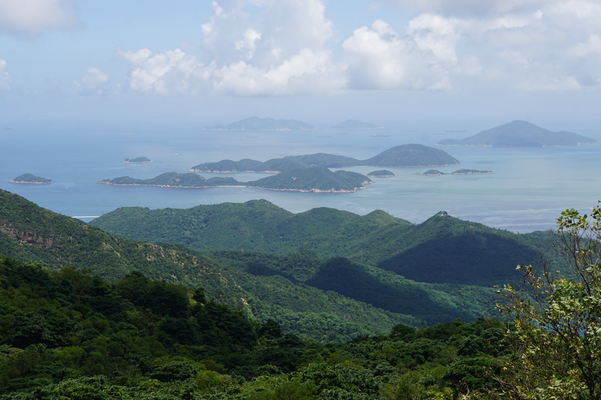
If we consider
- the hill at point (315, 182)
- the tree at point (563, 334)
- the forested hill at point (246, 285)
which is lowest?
the forested hill at point (246, 285)

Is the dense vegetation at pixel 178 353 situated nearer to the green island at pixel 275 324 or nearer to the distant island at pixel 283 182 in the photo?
the green island at pixel 275 324

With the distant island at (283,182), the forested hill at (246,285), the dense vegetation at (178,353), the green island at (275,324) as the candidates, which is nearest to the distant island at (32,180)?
the distant island at (283,182)

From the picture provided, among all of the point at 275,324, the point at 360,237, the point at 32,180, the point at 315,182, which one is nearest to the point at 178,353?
the point at 275,324

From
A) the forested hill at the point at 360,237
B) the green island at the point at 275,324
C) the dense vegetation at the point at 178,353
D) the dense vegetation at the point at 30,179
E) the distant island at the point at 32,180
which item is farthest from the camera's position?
the dense vegetation at the point at 30,179

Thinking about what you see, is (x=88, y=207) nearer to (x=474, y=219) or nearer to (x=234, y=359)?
(x=474, y=219)

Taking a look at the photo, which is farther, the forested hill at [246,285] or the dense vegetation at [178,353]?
the forested hill at [246,285]

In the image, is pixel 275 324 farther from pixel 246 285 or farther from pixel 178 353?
pixel 246 285
